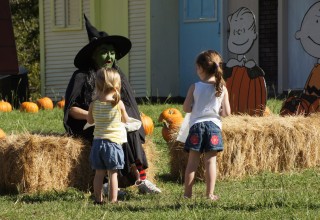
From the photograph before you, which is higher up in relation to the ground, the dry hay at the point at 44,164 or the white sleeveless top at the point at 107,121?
Answer: the white sleeveless top at the point at 107,121

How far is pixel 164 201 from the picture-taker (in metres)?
8.02

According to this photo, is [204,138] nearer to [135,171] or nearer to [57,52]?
[135,171]

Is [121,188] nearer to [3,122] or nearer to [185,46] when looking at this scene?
[3,122]

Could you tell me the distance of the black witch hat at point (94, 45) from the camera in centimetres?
908

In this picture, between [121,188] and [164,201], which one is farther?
[121,188]

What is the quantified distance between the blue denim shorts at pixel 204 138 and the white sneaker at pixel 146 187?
70 cm

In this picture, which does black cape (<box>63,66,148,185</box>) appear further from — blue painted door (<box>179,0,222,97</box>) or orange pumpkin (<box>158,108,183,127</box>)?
blue painted door (<box>179,0,222,97</box>)

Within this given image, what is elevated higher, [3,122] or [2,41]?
[2,41]

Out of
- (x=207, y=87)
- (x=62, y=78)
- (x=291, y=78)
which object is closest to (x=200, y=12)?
(x=291, y=78)

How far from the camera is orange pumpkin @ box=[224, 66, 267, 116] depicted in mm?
12195

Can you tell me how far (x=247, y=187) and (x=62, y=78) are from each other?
15293mm

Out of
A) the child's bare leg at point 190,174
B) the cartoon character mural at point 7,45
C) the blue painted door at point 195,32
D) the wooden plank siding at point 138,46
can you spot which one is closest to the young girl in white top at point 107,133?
the child's bare leg at point 190,174

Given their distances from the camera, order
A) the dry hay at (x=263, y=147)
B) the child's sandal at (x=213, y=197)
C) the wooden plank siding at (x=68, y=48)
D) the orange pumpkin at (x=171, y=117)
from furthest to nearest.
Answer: the wooden plank siding at (x=68, y=48), the orange pumpkin at (x=171, y=117), the dry hay at (x=263, y=147), the child's sandal at (x=213, y=197)

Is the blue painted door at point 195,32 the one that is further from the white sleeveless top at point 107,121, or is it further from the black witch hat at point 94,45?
the white sleeveless top at point 107,121
